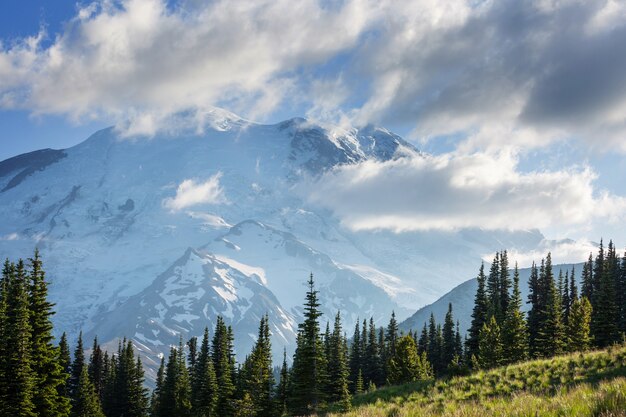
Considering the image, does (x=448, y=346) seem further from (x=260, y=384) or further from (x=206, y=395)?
(x=260, y=384)

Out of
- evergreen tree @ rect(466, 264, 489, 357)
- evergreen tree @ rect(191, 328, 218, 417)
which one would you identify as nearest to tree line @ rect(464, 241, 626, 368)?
evergreen tree @ rect(466, 264, 489, 357)

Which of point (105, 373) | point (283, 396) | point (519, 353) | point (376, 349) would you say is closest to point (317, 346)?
point (283, 396)

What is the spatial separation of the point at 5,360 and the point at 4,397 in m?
2.52

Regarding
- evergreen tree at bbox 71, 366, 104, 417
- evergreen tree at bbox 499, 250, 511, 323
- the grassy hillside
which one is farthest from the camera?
evergreen tree at bbox 499, 250, 511, 323

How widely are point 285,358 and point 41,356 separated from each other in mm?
39937

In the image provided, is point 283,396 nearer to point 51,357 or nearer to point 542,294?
point 51,357

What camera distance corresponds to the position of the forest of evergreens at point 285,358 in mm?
46381

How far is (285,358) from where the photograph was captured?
81375mm

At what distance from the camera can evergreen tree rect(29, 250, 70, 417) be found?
46.2 metres

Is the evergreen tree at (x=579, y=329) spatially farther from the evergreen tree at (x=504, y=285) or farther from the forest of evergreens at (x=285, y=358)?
the evergreen tree at (x=504, y=285)

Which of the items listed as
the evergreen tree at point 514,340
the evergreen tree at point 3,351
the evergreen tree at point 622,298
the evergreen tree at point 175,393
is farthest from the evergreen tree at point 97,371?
the evergreen tree at point 622,298

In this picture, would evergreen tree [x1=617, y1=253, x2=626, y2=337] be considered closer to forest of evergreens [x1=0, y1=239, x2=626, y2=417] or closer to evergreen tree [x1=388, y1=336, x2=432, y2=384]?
forest of evergreens [x1=0, y1=239, x2=626, y2=417]

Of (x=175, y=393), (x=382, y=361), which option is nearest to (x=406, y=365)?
(x=382, y=361)

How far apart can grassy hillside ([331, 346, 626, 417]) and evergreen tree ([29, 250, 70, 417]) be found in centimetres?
2867
